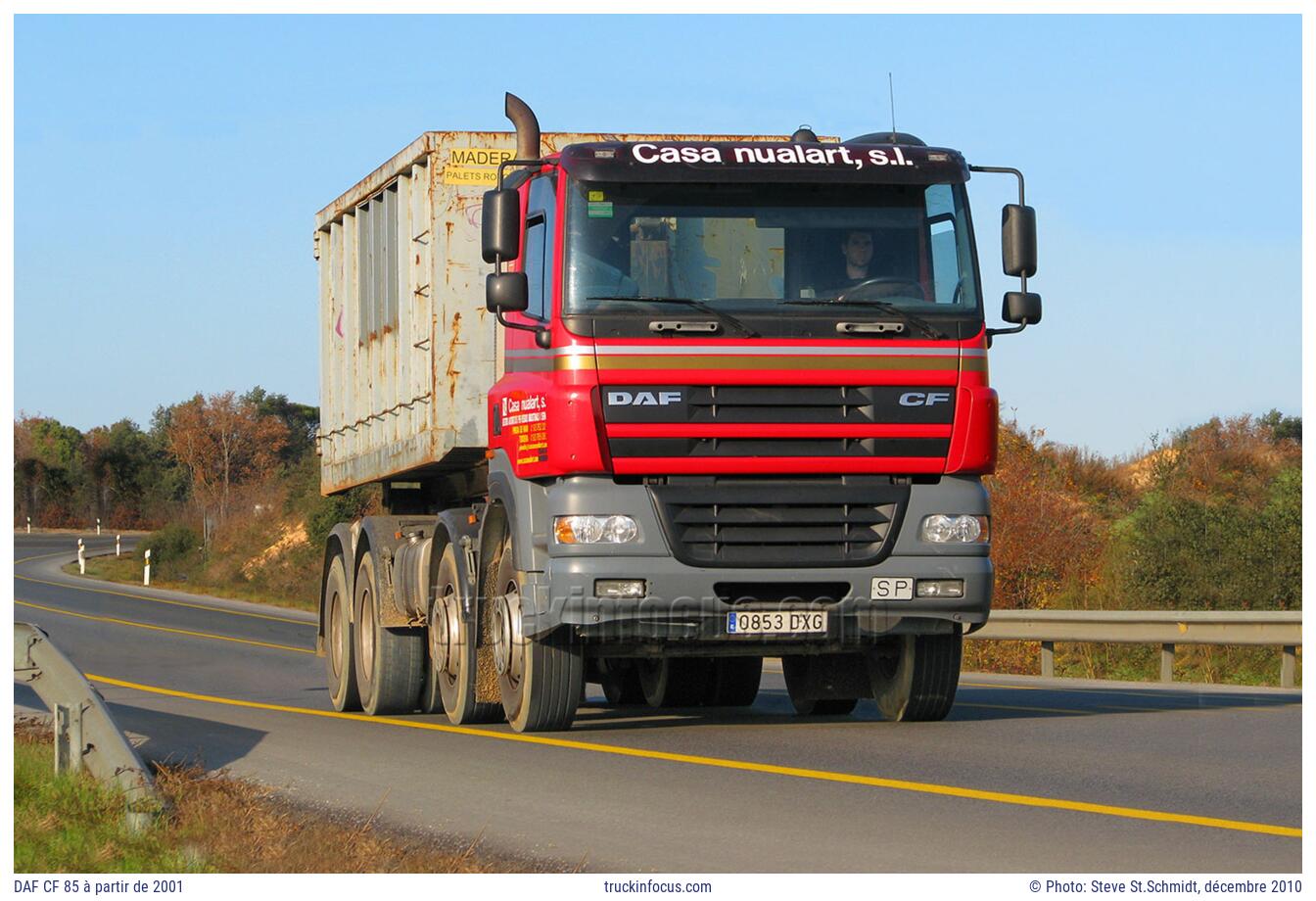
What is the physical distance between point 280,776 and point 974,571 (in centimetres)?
397

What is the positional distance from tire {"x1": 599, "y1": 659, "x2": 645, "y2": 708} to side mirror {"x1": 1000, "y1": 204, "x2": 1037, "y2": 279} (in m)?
5.16

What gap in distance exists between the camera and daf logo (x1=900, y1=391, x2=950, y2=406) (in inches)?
414

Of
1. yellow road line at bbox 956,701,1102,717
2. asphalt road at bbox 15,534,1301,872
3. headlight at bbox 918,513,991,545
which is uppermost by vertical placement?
headlight at bbox 918,513,991,545

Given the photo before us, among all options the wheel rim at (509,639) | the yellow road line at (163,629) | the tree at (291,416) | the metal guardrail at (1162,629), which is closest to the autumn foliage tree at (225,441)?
the tree at (291,416)

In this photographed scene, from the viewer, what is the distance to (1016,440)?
3466cm

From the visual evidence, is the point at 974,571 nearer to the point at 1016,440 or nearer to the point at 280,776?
the point at 280,776

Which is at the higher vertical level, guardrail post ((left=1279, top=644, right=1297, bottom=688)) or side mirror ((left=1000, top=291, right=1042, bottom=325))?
side mirror ((left=1000, top=291, right=1042, bottom=325))

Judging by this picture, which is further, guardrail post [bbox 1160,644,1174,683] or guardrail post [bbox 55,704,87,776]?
guardrail post [bbox 1160,644,1174,683]

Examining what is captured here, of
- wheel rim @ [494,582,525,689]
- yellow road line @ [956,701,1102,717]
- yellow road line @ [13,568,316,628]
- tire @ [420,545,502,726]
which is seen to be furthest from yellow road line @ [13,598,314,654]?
wheel rim @ [494,582,525,689]

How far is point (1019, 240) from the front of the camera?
35.9 ft

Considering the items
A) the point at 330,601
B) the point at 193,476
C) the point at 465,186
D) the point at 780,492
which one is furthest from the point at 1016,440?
the point at 193,476

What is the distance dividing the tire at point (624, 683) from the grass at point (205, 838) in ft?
20.6
